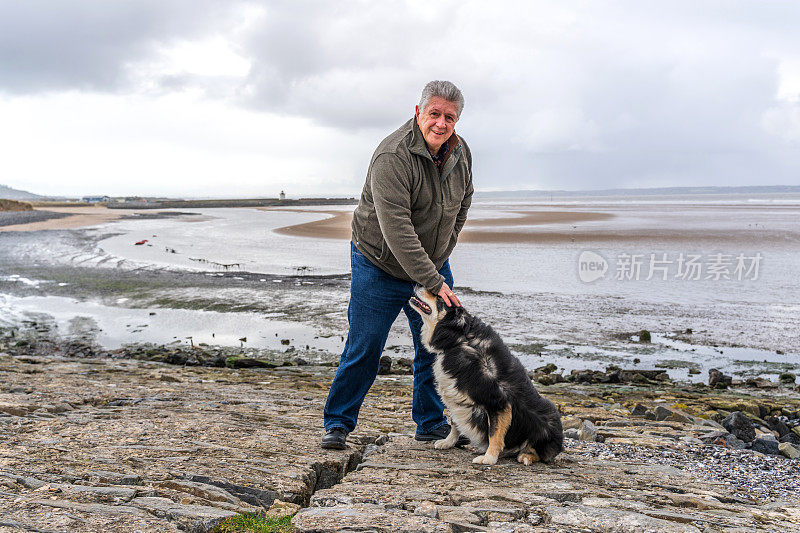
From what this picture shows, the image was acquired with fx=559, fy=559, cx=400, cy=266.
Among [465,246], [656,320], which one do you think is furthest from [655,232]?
[656,320]

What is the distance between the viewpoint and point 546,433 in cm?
467

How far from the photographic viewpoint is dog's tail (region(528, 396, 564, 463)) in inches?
182

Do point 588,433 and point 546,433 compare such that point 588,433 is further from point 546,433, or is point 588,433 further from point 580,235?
point 580,235

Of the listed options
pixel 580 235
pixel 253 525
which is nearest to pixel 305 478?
pixel 253 525

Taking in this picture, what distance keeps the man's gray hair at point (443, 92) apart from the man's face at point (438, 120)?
0.09 feet

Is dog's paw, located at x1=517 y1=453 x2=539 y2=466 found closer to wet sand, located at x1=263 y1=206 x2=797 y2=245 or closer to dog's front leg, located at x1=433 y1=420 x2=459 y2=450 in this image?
dog's front leg, located at x1=433 y1=420 x2=459 y2=450

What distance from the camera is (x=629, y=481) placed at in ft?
14.9

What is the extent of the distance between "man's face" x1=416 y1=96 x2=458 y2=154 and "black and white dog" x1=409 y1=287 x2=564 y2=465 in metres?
1.21

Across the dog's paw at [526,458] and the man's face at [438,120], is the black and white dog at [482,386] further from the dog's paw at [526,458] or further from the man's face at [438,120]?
the man's face at [438,120]

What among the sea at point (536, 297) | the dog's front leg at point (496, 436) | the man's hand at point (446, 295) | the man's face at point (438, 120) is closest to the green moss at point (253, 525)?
the dog's front leg at point (496, 436)

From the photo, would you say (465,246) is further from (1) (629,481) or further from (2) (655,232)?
(1) (629,481)

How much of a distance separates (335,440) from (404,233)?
204cm

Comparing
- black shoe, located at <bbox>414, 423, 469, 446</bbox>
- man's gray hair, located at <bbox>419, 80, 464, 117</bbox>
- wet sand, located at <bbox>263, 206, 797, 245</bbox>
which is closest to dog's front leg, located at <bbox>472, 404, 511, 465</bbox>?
black shoe, located at <bbox>414, 423, 469, 446</bbox>

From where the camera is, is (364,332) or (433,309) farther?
(364,332)
